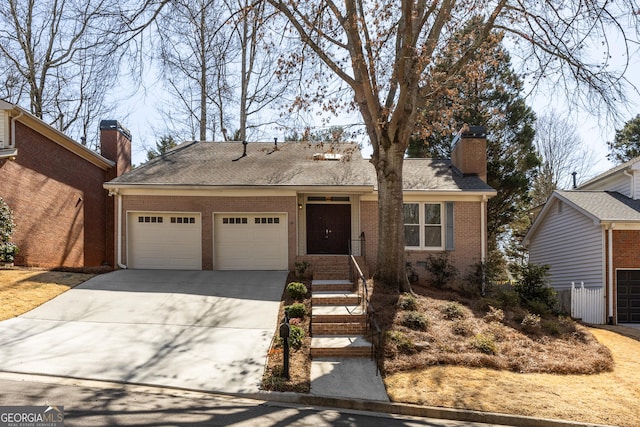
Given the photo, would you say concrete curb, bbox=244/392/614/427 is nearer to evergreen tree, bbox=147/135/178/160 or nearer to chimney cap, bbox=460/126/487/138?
chimney cap, bbox=460/126/487/138

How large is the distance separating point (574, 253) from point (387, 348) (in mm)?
11736

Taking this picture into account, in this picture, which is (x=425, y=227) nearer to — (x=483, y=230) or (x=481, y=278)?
(x=483, y=230)

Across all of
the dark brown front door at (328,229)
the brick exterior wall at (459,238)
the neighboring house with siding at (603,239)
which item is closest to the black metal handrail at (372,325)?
the brick exterior wall at (459,238)

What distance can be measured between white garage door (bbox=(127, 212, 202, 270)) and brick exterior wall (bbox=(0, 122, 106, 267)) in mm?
3439

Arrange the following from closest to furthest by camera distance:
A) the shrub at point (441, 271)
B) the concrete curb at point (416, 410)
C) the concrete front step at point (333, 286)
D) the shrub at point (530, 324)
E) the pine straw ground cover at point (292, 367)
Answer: the concrete curb at point (416, 410) < the pine straw ground cover at point (292, 367) < the shrub at point (530, 324) < the concrete front step at point (333, 286) < the shrub at point (441, 271)

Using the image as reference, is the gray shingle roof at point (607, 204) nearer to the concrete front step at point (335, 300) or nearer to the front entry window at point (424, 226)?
the front entry window at point (424, 226)

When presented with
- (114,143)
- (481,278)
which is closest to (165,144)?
(114,143)

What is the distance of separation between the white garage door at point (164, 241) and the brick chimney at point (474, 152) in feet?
34.7

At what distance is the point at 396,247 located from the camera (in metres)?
12.5

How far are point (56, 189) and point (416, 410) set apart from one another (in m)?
16.2

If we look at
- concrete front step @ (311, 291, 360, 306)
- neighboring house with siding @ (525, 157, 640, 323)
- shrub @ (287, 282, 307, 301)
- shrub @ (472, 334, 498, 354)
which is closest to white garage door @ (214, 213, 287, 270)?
shrub @ (287, 282, 307, 301)

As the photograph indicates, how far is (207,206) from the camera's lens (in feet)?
52.1

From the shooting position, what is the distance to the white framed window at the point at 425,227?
16.2m

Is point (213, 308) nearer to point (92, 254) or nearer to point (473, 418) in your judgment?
point (473, 418)
